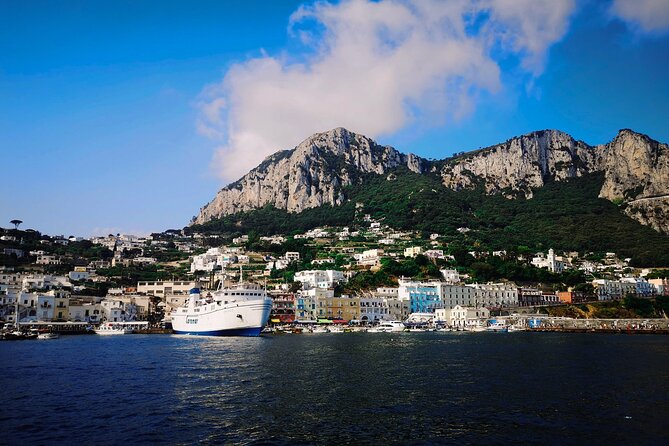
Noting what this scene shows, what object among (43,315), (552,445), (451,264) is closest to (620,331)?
(451,264)

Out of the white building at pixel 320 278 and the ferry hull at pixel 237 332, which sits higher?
the white building at pixel 320 278

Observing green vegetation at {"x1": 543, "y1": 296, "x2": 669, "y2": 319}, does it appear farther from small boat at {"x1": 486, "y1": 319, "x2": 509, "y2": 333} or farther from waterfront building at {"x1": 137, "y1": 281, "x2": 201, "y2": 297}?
waterfront building at {"x1": 137, "y1": 281, "x2": 201, "y2": 297}

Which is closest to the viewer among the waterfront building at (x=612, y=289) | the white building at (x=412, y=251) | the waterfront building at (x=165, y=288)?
the waterfront building at (x=612, y=289)

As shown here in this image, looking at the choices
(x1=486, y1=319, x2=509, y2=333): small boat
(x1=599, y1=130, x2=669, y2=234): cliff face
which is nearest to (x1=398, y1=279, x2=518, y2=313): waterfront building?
(x1=486, y1=319, x2=509, y2=333): small boat

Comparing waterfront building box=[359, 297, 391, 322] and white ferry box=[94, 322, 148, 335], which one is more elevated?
waterfront building box=[359, 297, 391, 322]

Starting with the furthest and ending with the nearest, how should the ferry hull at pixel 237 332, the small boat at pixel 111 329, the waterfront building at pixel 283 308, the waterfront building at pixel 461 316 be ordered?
the waterfront building at pixel 461 316 → the waterfront building at pixel 283 308 → the small boat at pixel 111 329 → the ferry hull at pixel 237 332

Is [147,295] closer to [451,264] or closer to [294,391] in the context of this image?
[451,264]

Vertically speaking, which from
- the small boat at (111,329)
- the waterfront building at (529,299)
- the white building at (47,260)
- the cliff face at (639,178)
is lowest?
the small boat at (111,329)

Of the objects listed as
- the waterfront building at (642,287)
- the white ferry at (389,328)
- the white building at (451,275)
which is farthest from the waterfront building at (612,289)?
the white ferry at (389,328)

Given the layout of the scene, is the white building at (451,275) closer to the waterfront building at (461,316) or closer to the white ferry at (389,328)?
the waterfront building at (461,316)
